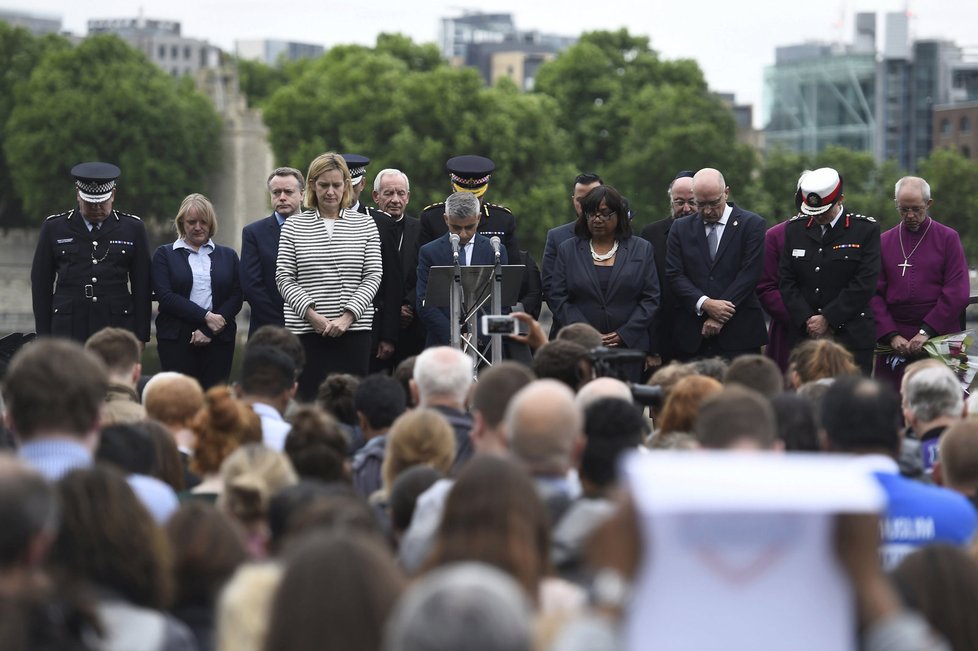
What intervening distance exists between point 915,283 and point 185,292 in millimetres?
5356

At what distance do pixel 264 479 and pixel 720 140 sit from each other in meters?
54.6

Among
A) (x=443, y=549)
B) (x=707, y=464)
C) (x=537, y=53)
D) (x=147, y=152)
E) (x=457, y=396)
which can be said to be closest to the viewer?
(x=707, y=464)

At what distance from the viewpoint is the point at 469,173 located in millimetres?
12508

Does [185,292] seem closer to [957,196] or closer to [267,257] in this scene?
[267,257]

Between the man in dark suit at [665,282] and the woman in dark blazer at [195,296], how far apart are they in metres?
3.07

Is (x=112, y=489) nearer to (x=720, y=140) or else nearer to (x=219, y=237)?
(x=720, y=140)

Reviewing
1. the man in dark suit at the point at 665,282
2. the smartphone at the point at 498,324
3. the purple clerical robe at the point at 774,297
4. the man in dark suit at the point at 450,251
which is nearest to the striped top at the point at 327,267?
the man in dark suit at the point at 450,251

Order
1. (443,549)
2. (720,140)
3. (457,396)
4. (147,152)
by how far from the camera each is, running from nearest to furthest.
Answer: (443,549), (457,396), (720,140), (147,152)

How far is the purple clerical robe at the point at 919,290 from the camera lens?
12719 millimetres

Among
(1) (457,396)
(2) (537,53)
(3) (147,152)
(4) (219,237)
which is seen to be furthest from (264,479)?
(2) (537,53)

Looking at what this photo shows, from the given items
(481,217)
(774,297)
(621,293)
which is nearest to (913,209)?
(774,297)

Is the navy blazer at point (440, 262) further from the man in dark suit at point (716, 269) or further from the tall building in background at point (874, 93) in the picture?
the tall building in background at point (874, 93)

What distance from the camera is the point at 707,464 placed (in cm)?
291

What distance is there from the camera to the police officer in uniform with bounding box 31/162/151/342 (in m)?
12.4
